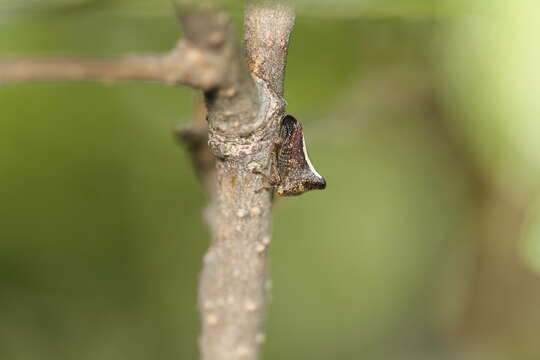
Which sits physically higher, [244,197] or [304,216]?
[304,216]

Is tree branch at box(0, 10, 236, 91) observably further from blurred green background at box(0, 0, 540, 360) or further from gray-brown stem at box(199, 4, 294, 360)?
blurred green background at box(0, 0, 540, 360)

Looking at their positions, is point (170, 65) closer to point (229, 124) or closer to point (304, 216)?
point (229, 124)

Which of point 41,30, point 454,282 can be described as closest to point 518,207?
point 454,282

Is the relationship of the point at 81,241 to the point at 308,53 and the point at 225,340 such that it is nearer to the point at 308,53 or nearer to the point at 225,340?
the point at 308,53

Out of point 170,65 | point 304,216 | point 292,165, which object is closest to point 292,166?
point 292,165

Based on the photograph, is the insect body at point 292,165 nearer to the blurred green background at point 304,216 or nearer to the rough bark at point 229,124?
the rough bark at point 229,124

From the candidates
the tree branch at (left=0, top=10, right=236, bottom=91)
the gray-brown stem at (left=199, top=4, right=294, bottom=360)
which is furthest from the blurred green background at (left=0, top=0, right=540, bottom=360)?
the tree branch at (left=0, top=10, right=236, bottom=91)

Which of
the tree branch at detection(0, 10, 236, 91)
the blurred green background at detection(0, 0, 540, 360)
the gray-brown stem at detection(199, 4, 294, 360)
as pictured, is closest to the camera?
Answer: the tree branch at detection(0, 10, 236, 91)
